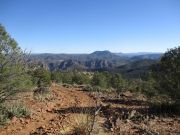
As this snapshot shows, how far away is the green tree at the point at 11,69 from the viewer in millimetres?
12423

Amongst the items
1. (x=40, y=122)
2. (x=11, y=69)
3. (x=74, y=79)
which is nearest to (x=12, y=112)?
(x=40, y=122)

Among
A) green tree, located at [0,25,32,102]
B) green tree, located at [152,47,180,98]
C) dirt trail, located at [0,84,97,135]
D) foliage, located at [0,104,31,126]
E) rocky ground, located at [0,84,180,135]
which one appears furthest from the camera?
green tree, located at [152,47,180,98]

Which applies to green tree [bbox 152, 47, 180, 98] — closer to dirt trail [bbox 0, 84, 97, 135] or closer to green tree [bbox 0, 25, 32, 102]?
dirt trail [bbox 0, 84, 97, 135]

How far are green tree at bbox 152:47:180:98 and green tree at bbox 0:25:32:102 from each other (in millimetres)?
6837

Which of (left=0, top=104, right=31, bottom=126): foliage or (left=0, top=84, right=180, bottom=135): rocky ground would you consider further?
(left=0, top=104, right=31, bottom=126): foliage

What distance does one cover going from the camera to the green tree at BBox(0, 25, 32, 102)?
1242 cm

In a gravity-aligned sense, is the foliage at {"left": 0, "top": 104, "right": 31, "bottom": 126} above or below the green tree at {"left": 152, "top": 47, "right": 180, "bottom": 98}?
below

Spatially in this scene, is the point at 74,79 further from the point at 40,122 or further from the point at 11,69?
the point at 40,122

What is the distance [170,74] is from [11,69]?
782cm

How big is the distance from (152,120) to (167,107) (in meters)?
2.62

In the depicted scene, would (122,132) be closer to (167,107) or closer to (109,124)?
(109,124)

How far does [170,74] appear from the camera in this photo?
1602cm

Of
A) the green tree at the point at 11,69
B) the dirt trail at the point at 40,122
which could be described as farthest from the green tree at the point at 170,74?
the green tree at the point at 11,69

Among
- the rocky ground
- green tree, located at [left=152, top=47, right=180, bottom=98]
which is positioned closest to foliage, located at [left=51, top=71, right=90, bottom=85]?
green tree, located at [left=152, top=47, right=180, bottom=98]
